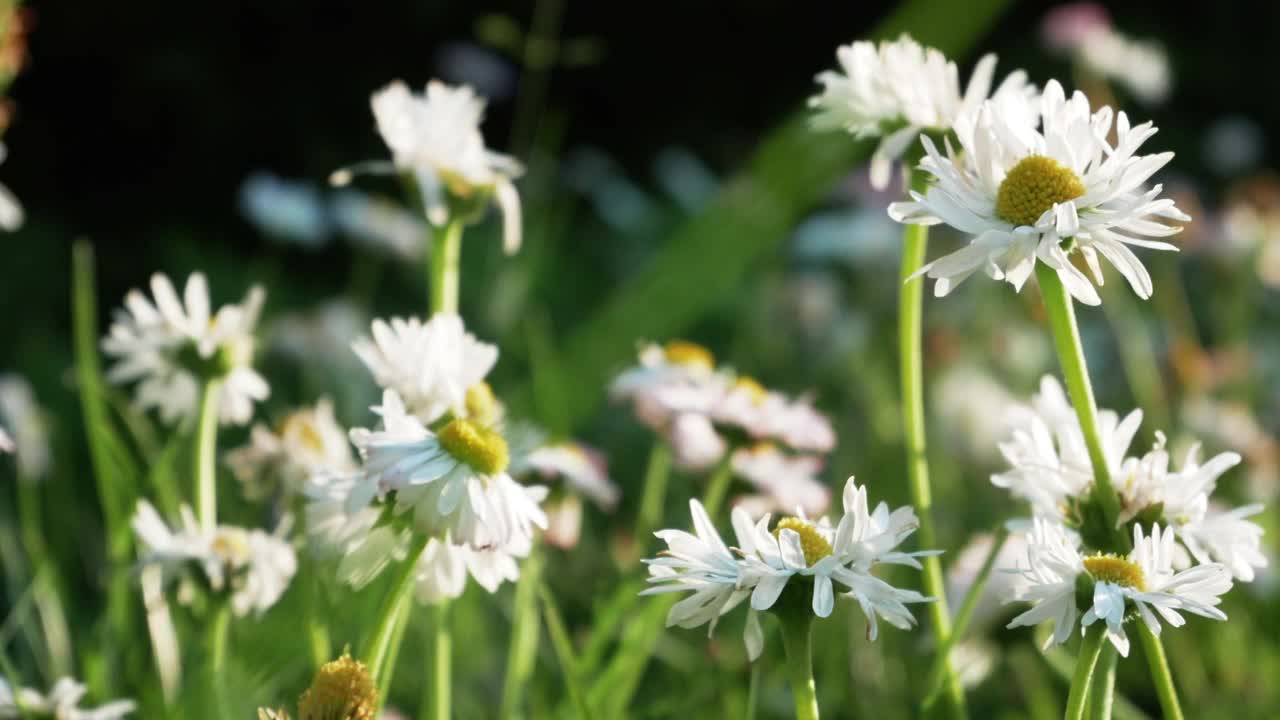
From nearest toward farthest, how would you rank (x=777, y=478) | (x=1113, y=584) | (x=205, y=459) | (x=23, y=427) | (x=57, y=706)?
(x=1113, y=584), (x=57, y=706), (x=205, y=459), (x=777, y=478), (x=23, y=427)

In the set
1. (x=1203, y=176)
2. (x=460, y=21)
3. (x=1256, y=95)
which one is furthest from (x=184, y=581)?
(x=1256, y=95)

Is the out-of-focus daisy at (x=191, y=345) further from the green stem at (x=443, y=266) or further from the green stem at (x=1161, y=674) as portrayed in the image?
the green stem at (x=1161, y=674)

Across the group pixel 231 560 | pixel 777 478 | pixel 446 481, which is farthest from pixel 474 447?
pixel 777 478

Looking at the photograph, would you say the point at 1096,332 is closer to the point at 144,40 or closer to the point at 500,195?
the point at 500,195

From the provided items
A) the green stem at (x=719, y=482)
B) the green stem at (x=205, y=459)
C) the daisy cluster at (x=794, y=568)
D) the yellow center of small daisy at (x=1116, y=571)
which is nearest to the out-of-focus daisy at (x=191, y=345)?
the green stem at (x=205, y=459)

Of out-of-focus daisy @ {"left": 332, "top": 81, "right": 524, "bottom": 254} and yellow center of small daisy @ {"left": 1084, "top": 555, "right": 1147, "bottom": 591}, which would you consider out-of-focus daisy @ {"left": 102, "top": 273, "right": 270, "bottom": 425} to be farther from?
yellow center of small daisy @ {"left": 1084, "top": 555, "right": 1147, "bottom": 591}

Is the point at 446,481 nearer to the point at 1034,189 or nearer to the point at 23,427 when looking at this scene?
the point at 1034,189
